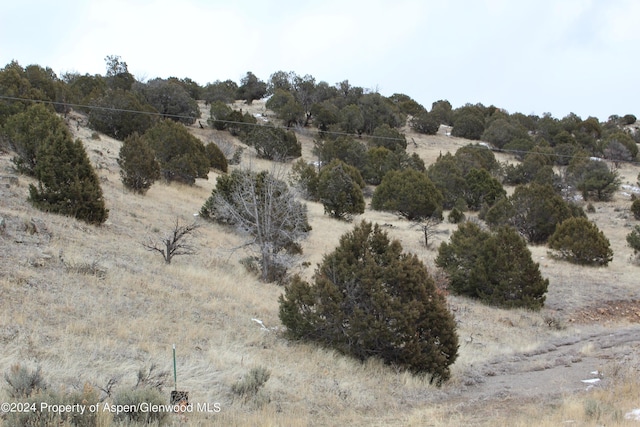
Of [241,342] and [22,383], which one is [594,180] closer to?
[241,342]

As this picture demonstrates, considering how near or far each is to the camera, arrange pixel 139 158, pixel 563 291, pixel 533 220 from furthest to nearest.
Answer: pixel 533 220, pixel 139 158, pixel 563 291

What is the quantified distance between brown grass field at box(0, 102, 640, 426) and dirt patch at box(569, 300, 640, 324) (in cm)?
6

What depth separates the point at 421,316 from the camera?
31.6 feet

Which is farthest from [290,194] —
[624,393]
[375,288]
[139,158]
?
[624,393]

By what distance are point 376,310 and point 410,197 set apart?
932 inches

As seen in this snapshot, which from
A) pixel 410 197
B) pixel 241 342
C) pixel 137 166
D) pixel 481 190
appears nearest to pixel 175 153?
pixel 137 166

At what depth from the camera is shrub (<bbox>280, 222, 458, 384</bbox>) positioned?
9.31 meters

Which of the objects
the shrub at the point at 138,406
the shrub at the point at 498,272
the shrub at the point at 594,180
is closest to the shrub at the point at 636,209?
the shrub at the point at 594,180

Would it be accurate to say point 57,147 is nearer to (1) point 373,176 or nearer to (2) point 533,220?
(2) point 533,220

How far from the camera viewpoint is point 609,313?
17.1 meters

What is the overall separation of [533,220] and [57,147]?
2293 centimetres

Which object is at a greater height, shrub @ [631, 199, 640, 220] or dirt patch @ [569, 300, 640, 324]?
shrub @ [631, 199, 640, 220]

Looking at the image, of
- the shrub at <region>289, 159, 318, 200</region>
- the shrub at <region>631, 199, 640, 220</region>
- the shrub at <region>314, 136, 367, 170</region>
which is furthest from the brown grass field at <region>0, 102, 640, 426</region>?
the shrub at <region>314, 136, 367, 170</region>

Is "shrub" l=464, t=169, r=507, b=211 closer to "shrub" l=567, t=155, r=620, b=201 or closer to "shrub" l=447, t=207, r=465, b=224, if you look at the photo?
"shrub" l=447, t=207, r=465, b=224
